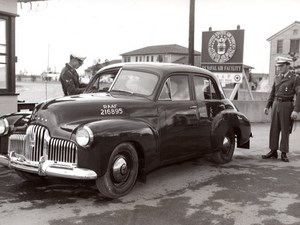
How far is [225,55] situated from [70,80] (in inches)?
370

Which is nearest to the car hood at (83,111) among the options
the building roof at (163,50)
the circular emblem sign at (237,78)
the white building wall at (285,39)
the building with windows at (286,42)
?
the circular emblem sign at (237,78)

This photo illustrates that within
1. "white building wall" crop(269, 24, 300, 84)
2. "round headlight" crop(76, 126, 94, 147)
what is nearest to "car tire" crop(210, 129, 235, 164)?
"round headlight" crop(76, 126, 94, 147)

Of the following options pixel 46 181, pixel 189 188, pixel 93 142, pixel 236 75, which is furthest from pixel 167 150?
pixel 236 75

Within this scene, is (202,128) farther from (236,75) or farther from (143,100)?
(236,75)

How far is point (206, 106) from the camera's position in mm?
6156

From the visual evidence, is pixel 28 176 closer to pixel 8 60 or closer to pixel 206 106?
pixel 206 106

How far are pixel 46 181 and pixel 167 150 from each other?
1.71m

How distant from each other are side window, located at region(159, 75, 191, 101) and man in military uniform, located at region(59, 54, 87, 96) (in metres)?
1.53

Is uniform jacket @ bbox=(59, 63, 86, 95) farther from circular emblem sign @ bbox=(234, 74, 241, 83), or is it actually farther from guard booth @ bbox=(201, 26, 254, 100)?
circular emblem sign @ bbox=(234, 74, 241, 83)

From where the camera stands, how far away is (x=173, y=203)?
180 inches

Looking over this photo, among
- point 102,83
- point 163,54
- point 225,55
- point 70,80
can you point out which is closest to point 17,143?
point 102,83

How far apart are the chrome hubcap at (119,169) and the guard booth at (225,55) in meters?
Result: 10.2

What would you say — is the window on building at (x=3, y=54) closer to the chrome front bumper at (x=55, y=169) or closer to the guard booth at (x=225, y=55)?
the chrome front bumper at (x=55, y=169)

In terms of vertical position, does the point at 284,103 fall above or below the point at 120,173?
above
